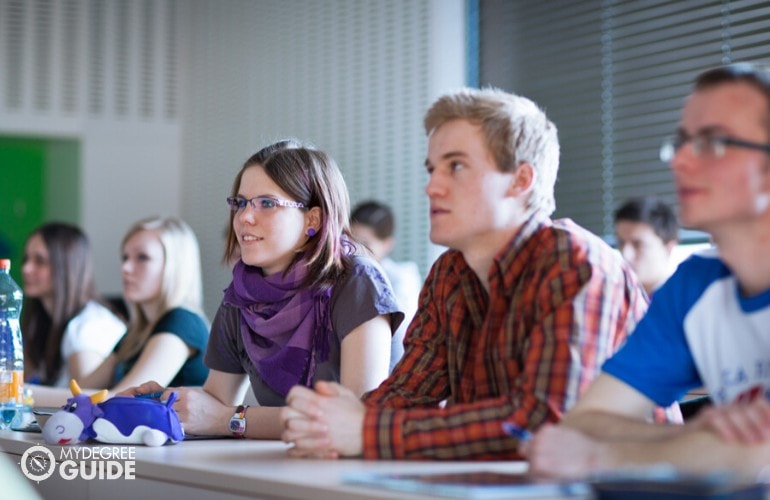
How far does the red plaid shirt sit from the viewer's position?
5.65 feet

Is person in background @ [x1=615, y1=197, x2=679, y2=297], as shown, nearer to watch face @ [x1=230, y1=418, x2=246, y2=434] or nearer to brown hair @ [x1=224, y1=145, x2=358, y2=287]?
brown hair @ [x1=224, y1=145, x2=358, y2=287]

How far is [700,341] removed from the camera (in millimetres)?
1619

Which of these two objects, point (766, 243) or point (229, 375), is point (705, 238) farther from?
point (766, 243)

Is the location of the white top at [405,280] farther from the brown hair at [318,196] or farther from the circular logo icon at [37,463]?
the circular logo icon at [37,463]

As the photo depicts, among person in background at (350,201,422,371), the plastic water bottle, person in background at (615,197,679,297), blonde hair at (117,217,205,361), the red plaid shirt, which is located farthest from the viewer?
person in background at (350,201,422,371)

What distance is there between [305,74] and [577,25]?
2.01 metres

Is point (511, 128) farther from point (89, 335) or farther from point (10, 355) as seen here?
point (89, 335)

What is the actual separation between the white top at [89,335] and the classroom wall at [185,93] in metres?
2.25

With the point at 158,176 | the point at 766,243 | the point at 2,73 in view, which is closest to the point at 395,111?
the point at 158,176

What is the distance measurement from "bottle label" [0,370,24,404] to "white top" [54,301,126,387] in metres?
1.57

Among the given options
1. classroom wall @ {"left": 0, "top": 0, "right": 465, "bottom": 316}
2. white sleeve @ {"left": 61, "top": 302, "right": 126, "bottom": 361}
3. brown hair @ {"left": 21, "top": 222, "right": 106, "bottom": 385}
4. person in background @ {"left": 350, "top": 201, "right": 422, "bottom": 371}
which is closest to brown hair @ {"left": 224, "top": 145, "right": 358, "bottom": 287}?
white sleeve @ {"left": 61, "top": 302, "right": 126, "bottom": 361}

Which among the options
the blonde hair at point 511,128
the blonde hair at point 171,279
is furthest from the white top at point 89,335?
the blonde hair at point 511,128

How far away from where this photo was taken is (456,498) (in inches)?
47.4

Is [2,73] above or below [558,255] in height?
above
